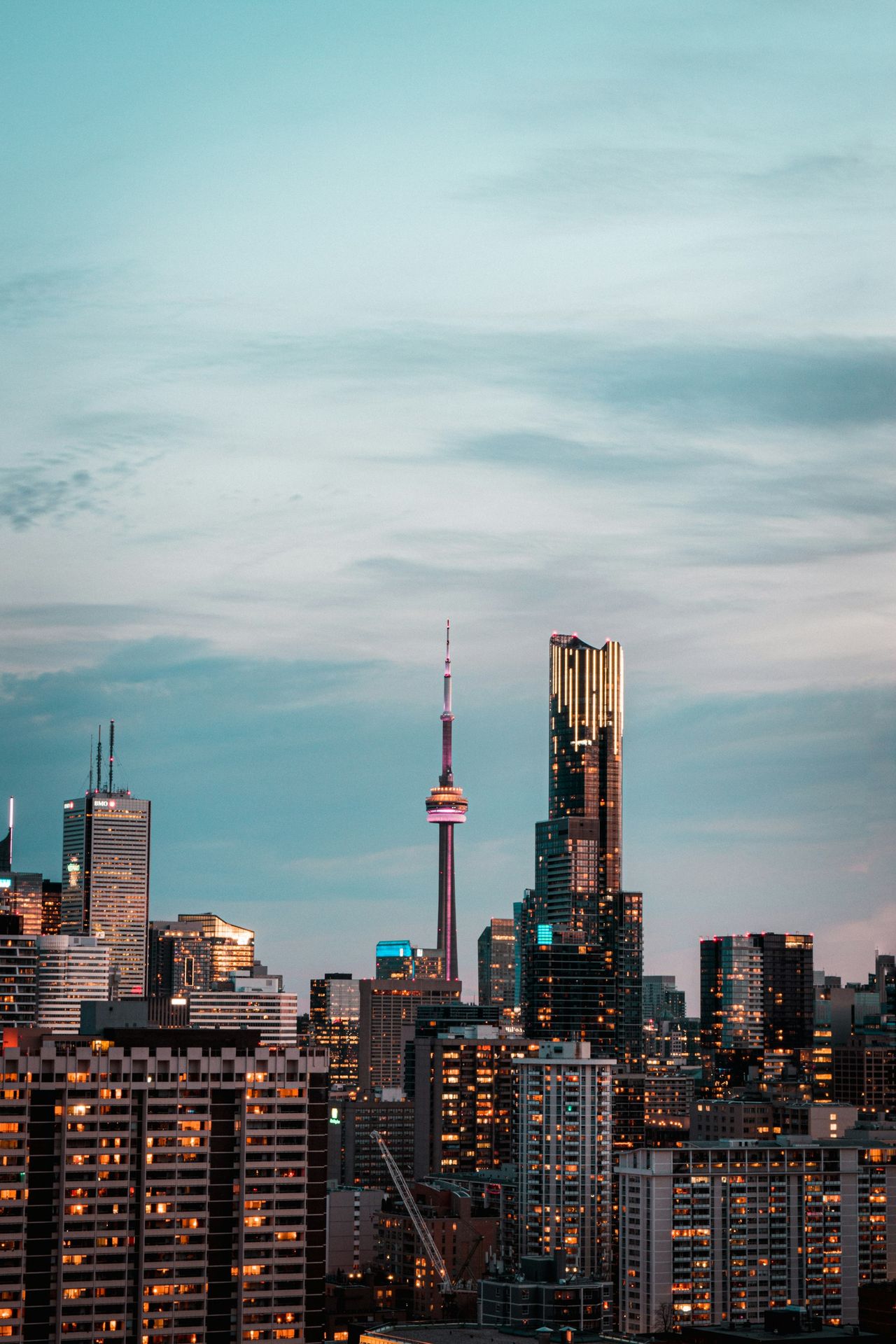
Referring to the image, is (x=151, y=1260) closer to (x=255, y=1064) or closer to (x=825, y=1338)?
(x=255, y=1064)

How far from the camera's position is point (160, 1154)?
6678 inches

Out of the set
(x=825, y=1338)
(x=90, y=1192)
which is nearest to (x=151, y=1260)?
(x=90, y=1192)

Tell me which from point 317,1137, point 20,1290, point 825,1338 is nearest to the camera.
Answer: point 20,1290

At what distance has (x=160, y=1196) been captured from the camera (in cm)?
16900

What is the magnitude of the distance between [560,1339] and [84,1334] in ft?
162

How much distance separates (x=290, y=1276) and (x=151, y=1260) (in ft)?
34.1

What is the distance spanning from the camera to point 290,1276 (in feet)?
559

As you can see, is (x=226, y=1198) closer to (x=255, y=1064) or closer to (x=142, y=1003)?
(x=255, y=1064)

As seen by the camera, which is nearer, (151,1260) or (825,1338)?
(151,1260)

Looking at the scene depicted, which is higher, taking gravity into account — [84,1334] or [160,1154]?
[160,1154]

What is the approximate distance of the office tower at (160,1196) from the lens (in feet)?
543

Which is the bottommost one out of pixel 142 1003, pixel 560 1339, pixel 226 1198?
pixel 560 1339

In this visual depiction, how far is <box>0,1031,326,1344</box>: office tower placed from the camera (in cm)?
16562

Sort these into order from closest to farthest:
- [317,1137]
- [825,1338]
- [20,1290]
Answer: [20,1290] < [317,1137] < [825,1338]
